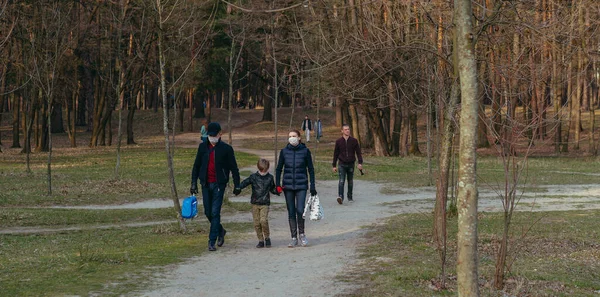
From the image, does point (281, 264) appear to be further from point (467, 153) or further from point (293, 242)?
point (467, 153)

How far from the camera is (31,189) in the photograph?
2647 centimetres

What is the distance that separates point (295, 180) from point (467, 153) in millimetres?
6654

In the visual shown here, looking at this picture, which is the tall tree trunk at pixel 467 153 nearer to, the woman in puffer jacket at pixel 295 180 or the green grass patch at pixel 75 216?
the woman in puffer jacket at pixel 295 180

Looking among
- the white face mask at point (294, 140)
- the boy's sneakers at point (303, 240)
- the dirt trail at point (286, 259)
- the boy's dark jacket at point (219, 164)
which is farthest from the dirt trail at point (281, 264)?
the white face mask at point (294, 140)

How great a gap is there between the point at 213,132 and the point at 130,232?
397 centimetres

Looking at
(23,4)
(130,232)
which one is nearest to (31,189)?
(130,232)

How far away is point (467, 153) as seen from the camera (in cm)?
734

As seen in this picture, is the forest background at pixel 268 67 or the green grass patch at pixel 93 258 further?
the forest background at pixel 268 67

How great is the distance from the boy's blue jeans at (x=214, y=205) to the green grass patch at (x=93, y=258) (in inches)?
14.5

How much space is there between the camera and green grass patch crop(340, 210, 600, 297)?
990 cm

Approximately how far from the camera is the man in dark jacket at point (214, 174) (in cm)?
1347

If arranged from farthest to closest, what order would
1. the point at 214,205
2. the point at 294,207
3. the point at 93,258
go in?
the point at 294,207, the point at 214,205, the point at 93,258

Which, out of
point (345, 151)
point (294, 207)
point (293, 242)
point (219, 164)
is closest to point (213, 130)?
point (219, 164)

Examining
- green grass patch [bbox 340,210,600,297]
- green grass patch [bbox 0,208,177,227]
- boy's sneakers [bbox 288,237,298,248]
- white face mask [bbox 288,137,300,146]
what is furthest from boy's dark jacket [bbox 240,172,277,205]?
green grass patch [bbox 0,208,177,227]
